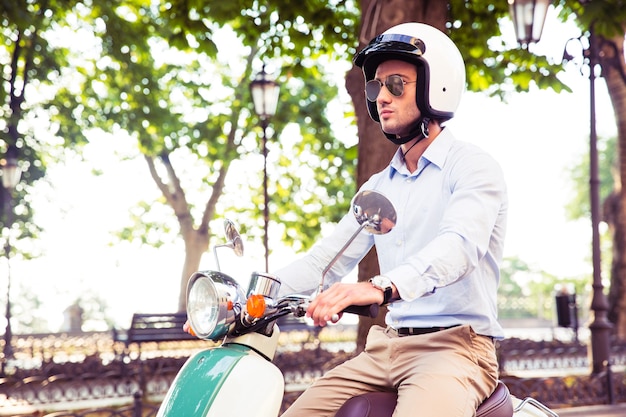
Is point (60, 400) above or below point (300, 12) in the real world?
below

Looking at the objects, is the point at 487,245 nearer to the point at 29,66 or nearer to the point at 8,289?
the point at 29,66

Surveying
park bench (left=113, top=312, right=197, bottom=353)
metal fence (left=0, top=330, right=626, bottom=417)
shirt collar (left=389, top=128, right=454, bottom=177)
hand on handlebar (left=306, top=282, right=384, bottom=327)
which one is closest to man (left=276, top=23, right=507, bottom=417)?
shirt collar (left=389, top=128, right=454, bottom=177)

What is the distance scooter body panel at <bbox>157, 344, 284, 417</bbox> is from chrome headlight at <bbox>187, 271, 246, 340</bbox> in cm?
8

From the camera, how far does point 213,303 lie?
2.46m

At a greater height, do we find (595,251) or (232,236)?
(232,236)

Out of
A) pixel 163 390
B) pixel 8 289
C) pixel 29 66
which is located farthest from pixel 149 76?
pixel 163 390

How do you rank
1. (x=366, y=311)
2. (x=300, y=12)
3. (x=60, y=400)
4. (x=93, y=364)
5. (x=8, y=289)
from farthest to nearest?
(x=8, y=289), (x=93, y=364), (x=60, y=400), (x=300, y=12), (x=366, y=311)

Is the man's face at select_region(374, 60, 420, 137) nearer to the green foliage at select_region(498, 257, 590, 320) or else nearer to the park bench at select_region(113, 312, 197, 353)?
the park bench at select_region(113, 312, 197, 353)

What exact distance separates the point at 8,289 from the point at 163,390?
749cm

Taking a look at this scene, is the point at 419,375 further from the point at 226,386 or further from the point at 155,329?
the point at 155,329

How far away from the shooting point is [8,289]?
16.5 m

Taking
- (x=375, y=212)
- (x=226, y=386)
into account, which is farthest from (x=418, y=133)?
(x=226, y=386)

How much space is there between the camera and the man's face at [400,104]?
288 centimetres

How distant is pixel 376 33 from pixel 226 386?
4.56 metres
